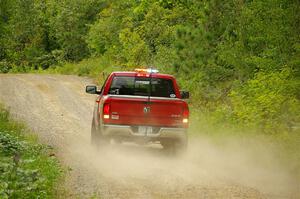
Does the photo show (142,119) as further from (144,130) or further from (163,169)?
(163,169)

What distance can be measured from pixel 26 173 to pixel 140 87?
5.45 meters

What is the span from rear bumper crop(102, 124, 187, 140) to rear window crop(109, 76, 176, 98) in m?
0.99

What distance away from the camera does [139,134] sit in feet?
46.0

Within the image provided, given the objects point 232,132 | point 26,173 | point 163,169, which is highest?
point 26,173

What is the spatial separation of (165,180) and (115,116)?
8.57 ft

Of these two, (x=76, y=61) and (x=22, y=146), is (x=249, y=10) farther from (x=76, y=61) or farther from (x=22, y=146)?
(x=76, y=61)

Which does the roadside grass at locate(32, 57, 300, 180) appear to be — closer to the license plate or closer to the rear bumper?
the rear bumper

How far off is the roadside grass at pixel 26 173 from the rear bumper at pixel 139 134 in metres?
1.32

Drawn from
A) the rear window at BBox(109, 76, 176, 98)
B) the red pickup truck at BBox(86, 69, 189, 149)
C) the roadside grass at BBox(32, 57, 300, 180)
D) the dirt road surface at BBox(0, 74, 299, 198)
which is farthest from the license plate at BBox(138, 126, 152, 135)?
the roadside grass at BBox(32, 57, 300, 180)

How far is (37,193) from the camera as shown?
30.3 ft

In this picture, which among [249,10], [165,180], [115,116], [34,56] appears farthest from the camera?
[34,56]

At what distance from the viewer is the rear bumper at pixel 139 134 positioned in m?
14.0

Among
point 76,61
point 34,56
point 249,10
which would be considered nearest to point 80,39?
point 76,61

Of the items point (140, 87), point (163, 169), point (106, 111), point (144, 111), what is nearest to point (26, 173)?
point (163, 169)
